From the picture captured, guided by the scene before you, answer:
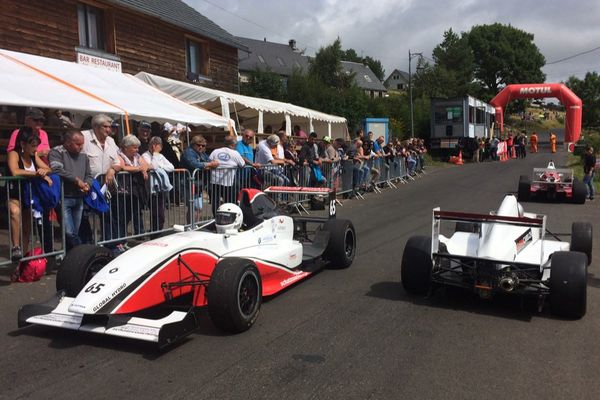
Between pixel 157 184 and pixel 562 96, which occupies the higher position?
pixel 562 96

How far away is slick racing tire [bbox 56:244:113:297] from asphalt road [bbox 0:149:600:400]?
395 millimetres

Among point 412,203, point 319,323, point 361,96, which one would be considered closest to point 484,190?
point 412,203

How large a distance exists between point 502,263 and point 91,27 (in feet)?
45.1

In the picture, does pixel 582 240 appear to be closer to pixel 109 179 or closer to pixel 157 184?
pixel 157 184

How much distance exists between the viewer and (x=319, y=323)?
4.87 metres

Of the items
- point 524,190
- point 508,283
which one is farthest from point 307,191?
point 524,190

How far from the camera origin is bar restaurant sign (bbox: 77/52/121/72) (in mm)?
14242

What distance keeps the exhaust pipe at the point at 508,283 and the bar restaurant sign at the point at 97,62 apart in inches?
504

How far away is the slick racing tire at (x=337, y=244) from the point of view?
6.86 m

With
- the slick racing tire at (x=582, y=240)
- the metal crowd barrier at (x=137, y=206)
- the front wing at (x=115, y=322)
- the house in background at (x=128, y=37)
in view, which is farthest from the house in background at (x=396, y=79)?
the front wing at (x=115, y=322)

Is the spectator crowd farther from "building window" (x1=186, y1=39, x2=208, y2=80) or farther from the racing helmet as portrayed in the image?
"building window" (x1=186, y1=39, x2=208, y2=80)

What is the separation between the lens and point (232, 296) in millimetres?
4359

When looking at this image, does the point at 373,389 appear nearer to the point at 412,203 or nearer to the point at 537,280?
the point at 537,280

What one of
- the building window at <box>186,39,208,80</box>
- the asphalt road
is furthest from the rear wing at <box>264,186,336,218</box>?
the building window at <box>186,39,208,80</box>
